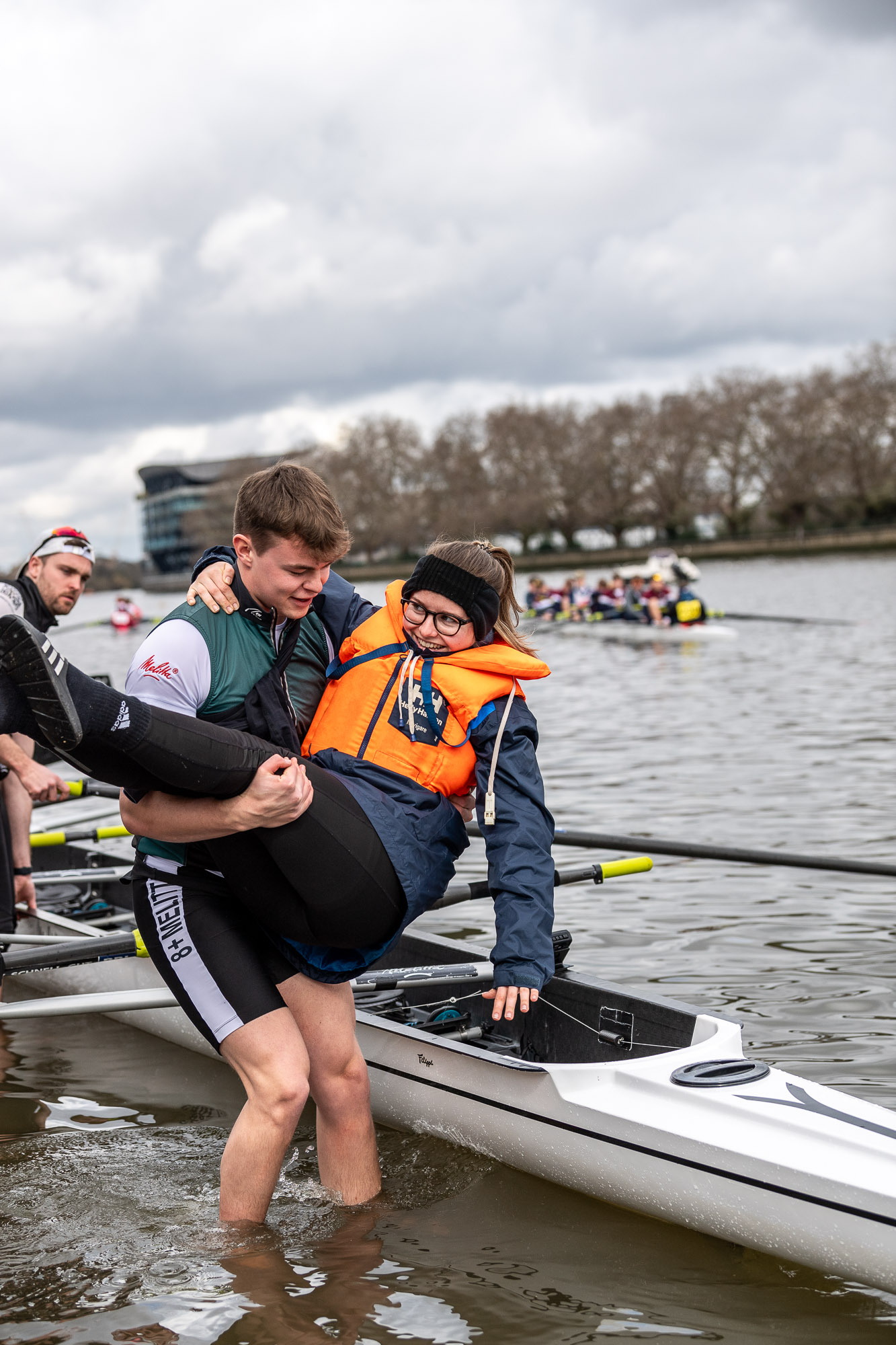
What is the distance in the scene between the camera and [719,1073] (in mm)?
3998

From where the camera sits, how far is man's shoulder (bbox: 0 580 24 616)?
4.86 m

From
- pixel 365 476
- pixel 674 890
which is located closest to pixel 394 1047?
pixel 674 890

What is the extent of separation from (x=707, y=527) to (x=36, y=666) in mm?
80557

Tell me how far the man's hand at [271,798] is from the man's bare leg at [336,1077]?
66 cm

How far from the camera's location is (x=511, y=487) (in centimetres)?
8894

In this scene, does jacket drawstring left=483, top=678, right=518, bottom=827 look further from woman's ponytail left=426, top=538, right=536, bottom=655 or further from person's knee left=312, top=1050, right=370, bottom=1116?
person's knee left=312, top=1050, right=370, bottom=1116

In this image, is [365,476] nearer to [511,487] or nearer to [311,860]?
[511,487]

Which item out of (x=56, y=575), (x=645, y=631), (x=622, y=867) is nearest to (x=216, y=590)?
(x=56, y=575)

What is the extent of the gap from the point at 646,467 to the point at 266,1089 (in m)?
81.5

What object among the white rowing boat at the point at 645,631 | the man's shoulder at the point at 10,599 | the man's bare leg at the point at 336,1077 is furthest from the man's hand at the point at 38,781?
the white rowing boat at the point at 645,631

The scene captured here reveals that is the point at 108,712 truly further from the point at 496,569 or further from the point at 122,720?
the point at 496,569

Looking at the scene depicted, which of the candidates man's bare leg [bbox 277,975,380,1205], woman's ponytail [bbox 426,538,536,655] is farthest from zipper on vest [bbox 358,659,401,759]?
man's bare leg [bbox 277,975,380,1205]

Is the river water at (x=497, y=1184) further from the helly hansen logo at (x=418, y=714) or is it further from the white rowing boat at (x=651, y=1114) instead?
the helly hansen logo at (x=418, y=714)

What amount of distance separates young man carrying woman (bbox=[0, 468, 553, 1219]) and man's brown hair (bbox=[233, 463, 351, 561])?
2.1 inches
